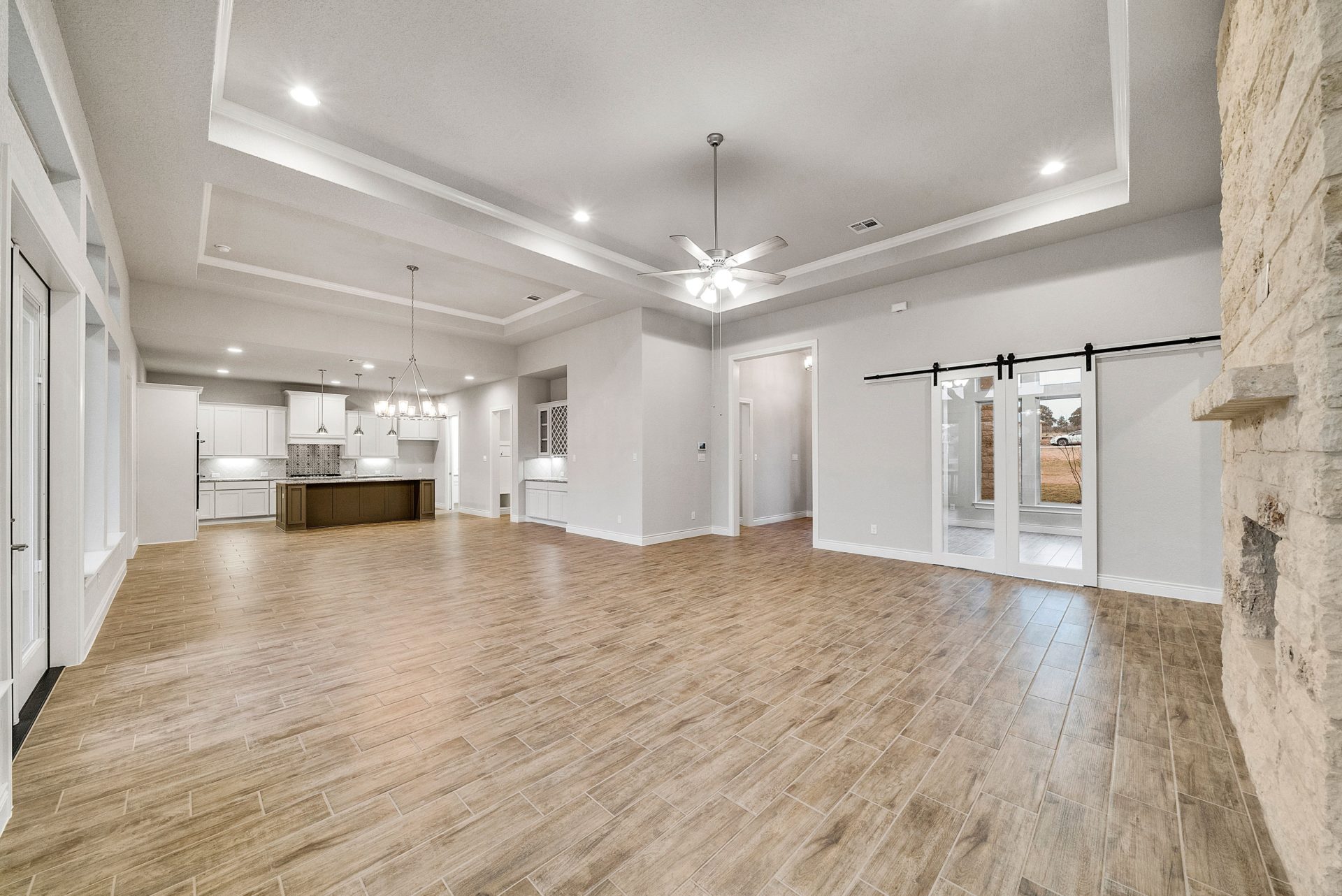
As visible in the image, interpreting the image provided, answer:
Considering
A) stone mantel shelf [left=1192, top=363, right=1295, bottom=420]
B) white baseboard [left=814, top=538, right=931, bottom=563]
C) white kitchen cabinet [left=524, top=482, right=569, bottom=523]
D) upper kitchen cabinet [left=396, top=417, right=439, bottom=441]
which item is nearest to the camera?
stone mantel shelf [left=1192, top=363, right=1295, bottom=420]

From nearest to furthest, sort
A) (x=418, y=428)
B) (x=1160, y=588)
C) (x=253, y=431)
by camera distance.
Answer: (x=1160, y=588) < (x=253, y=431) < (x=418, y=428)

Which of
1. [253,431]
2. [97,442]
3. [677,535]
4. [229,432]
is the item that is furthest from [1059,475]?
[229,432]

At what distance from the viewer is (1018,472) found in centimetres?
504

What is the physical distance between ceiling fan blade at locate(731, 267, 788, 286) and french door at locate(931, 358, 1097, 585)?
2.31 metres

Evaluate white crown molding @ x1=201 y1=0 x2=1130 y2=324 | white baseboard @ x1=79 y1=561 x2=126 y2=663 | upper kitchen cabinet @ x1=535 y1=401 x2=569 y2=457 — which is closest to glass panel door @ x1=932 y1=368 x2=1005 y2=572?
white crown molding @ x1=201 y1=0 x2=1130 y2=324

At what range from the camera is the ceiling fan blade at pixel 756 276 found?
4.37m

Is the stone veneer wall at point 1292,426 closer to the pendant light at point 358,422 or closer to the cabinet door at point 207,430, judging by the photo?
the pendant light at point 358,422

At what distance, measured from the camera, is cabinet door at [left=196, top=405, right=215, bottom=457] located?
9789 millimetres

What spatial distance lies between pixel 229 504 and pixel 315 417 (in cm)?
220

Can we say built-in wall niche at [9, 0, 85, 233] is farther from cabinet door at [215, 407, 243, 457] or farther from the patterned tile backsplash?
the patterned tile backsplash

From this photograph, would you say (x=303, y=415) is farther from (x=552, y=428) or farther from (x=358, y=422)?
(x=552, y=428)

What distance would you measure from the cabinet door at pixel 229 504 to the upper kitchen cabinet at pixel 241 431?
0.72 m

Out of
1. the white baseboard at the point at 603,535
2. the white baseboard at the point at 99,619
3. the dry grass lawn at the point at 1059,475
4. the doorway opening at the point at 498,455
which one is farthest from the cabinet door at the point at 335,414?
the dry grass lawn at the point at 1059,475

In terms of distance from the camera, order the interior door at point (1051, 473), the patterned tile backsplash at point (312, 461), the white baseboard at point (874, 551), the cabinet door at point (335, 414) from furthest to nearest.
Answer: the patterned tile backsplash at point (312, 461) → the cabinet door at point (335, 414) → the white baseboard at point (874, 551) → the interior door at point (1051, 473)
